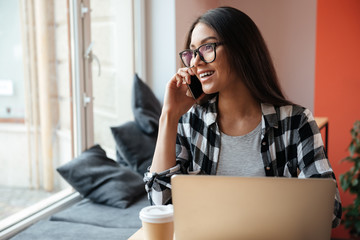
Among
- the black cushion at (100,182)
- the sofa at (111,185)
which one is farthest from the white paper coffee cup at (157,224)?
the black cushion at (100,182)

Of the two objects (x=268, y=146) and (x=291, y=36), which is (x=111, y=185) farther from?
(x=291, y=36)

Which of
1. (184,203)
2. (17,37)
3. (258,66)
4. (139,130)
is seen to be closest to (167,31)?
(139,130)

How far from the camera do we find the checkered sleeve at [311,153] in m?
1.36

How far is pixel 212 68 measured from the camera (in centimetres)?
148

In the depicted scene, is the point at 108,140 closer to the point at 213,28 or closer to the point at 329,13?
the point at 213,28

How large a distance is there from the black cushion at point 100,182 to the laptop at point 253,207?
1399 millimetres

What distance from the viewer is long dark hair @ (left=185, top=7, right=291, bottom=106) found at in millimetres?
1466

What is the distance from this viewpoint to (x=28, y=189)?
2.34m

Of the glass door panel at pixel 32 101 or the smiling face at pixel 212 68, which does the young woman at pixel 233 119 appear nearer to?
the smiling face at pixel 212 68

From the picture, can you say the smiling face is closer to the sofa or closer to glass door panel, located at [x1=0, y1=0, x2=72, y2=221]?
the sofa

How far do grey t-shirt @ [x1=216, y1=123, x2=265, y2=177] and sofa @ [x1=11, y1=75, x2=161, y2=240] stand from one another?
0.65 metres

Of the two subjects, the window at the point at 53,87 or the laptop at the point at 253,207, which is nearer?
the laptop at the point at 253,207

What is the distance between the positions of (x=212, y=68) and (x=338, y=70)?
101 inches

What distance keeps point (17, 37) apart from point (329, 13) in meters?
2.64
